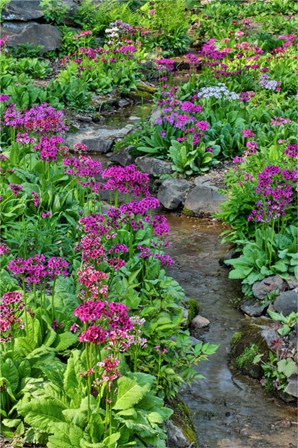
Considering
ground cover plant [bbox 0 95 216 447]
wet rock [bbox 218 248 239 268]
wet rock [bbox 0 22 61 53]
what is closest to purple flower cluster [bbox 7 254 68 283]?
ground cover plant [bbox 0 95 216 447]

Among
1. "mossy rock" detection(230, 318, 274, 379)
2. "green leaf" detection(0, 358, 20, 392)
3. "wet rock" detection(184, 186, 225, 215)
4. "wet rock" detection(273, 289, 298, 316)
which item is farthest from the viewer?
"wet rock" detection(184, 186, 225, 215)

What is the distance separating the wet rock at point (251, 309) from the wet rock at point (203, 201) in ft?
7.51

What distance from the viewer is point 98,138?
1141cm

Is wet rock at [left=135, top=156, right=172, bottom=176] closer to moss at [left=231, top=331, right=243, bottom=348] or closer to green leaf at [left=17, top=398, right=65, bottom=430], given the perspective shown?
moss at [left=231, top=331, right=243, bottom=348]

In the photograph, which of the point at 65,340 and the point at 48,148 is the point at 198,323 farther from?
the point at 48,148

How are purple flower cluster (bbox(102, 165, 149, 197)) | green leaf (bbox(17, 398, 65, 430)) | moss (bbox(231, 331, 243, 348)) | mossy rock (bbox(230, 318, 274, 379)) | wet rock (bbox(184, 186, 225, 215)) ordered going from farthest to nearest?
wet rock (bbox(184, 186, 225, 215))
moss (bbox(231, 331, 243, 348))
mossy rock (bbox(230, 318, 274, 379))
purple flower cluster (bbox(102, 165, 149, 197))
green leaf (bbox(17, 398, 65, 430))

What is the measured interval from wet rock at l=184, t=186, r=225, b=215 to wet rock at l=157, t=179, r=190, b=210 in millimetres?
140

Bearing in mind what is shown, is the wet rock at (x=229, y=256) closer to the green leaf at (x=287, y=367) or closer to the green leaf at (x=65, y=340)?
the green leaf at (x=287, y=367)

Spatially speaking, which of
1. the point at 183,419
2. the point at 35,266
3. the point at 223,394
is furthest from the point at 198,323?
the point at 35,266

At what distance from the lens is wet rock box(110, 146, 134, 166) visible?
416 inches

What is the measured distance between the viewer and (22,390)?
4262 mm

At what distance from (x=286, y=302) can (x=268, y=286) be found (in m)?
0.38

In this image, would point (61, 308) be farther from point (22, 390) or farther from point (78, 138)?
point (78, 138)

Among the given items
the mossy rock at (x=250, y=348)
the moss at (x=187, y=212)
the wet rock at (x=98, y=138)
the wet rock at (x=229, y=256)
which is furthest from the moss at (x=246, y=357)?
the wet rock at (x=98, y=138)
